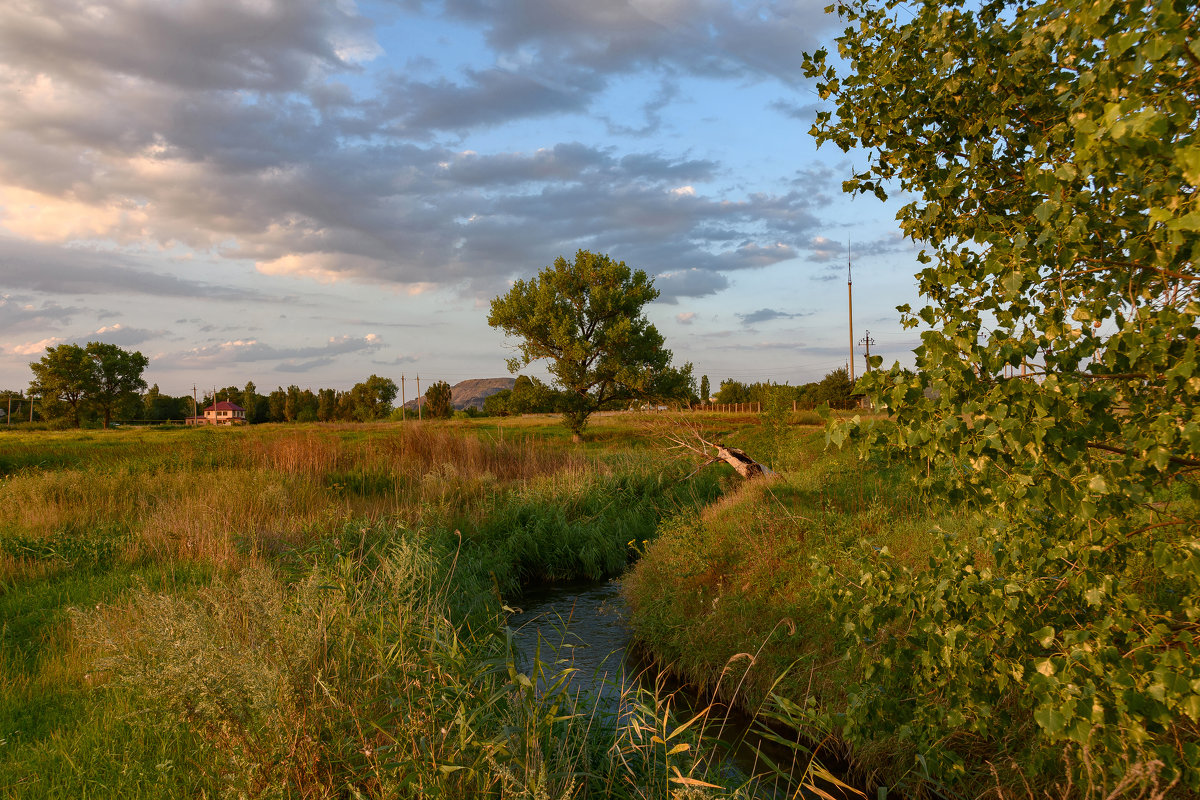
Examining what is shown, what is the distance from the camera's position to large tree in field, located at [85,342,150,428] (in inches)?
2739

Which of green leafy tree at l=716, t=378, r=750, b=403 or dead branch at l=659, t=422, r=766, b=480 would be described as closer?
dead branch at l=659, t=422, r=766, b=480

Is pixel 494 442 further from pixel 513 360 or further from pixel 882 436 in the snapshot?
pixel 882 436

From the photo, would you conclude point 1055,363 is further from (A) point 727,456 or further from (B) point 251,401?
(B) point 251,401

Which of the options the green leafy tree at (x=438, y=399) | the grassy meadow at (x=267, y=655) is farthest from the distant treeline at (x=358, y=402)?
the grassy meadow at (x=267, y=655)

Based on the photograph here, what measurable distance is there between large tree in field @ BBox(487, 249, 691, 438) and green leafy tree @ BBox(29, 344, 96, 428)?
5579 cm

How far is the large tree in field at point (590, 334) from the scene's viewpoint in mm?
33281

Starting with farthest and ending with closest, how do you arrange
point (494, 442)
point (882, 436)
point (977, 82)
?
point (494, 442) → point (977, 82) → point (882, 436)

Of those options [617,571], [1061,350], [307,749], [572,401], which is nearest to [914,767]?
[1061,350]

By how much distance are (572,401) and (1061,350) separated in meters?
30.9

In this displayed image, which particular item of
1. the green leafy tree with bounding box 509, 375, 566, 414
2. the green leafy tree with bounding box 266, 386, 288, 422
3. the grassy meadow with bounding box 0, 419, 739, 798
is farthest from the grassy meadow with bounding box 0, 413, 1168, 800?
Result: the green leafy tree with bounding box 266, 386, 288, 422

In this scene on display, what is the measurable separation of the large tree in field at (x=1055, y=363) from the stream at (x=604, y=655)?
2.03 metres

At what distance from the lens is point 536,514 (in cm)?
1402

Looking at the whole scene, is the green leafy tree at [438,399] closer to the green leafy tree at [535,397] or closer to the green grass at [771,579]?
the green leafy tree at [535,397]

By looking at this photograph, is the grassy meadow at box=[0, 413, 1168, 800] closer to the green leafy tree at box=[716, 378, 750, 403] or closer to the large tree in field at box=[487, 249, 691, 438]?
the large tree in field at box=[487, 249, 691, 438]
